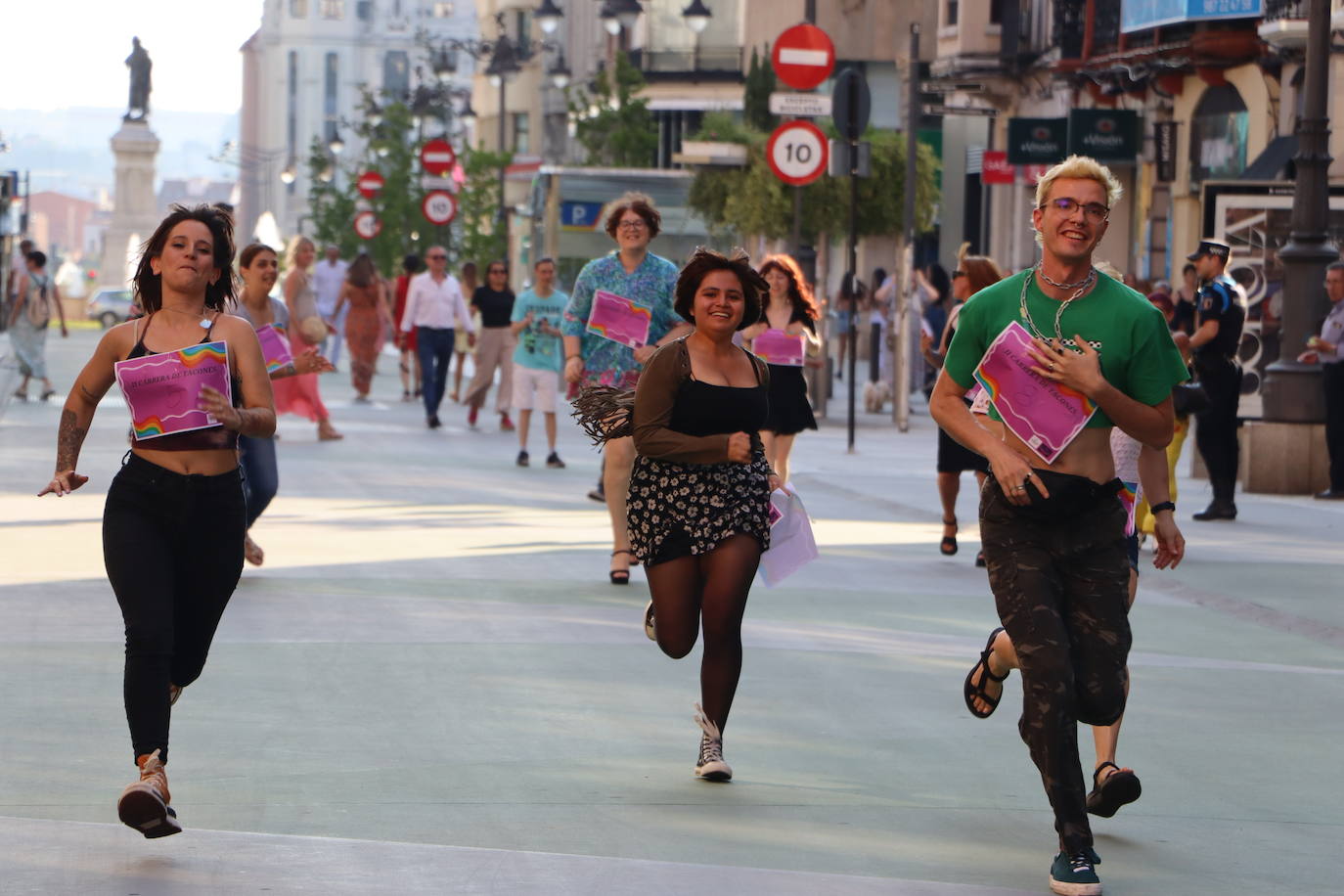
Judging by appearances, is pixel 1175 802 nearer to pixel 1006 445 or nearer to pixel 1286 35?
pixel 1006 445

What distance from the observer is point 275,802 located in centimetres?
684

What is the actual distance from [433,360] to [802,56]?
17.2 feet

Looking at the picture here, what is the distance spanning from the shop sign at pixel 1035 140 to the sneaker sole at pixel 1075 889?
97.5ft

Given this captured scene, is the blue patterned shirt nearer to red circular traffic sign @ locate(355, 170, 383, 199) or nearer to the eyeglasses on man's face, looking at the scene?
the eyeglasses on man's face

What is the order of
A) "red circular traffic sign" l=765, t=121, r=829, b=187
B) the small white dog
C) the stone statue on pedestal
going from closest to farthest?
"red circular traffic sign" l=765, t=121, r=829, b=187 < the small white dog < the stone statue on pedestal

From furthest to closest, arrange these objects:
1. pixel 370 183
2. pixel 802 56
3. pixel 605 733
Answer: pixel 370 183, pixel 802 56, pixel 605 733

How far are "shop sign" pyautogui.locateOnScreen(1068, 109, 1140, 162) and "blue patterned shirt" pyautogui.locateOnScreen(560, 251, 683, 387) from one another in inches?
898

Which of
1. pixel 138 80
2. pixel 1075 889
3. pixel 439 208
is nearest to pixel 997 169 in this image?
pixel 439 208

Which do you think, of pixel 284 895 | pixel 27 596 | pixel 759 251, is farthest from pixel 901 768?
pixel 759 251

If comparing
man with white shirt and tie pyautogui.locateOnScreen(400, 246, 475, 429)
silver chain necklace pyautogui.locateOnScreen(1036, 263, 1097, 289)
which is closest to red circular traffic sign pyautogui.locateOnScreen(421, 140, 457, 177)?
man with white shirt and tie pyautogui.locateOnScreen(400, 246, 475, 429)

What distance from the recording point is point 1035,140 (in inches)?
1383

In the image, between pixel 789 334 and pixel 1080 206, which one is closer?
pixel 1080 206

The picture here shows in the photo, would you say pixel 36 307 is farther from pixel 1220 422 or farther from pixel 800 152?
pixel 1220 422

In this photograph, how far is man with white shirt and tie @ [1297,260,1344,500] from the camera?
59.3 ft
